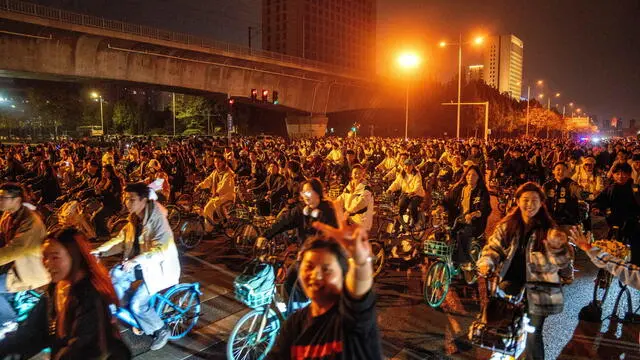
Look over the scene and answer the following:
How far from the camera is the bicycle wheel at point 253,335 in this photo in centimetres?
430

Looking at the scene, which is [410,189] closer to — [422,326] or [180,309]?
[422,326]

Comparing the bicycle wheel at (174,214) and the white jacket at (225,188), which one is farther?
the white jacket at (225,188)

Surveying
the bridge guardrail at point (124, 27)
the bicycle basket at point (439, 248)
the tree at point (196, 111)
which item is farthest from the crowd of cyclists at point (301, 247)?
the tree at point (196, 111)

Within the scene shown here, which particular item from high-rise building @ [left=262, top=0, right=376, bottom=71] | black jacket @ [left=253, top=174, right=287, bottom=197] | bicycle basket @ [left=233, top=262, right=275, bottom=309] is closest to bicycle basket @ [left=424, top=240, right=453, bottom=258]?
bicycle basket @ [left=233, top=262, right=275, bottom=309]

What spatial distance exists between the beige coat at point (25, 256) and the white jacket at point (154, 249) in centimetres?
53

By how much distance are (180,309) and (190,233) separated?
4600 mm

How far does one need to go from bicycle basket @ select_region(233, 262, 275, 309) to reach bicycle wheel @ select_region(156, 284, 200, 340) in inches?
42.5

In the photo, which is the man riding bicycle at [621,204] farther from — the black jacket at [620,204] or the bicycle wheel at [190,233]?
the bicycle wheel at [190,233]

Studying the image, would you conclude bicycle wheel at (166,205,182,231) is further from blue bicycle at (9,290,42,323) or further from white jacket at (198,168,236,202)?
blue bicycle at (9,290,42,323)

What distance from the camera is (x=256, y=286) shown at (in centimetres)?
422

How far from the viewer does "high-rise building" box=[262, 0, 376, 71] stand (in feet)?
404

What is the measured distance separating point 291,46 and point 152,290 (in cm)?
12679

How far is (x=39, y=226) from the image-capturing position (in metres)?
4.50

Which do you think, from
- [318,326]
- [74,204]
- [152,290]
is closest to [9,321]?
[152,290]
